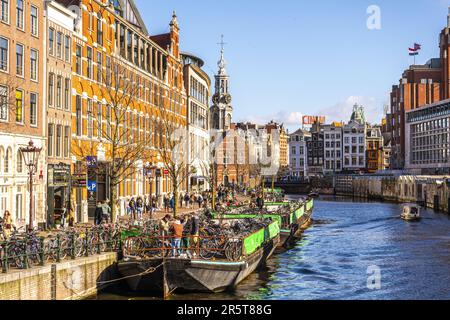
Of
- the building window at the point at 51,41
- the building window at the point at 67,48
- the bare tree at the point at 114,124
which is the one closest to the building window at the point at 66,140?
the bare tree at the point at 114,124

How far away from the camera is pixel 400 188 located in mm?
115625

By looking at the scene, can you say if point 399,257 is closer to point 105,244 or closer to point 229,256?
point 229,256

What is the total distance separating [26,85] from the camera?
126 feet

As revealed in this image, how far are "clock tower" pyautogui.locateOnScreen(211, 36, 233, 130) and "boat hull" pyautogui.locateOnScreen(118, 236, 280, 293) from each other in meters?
115

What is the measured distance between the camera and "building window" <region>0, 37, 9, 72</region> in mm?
36156

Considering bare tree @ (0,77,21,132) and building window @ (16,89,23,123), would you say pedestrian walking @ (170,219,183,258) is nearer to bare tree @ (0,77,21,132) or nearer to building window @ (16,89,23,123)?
bare tree @ (0,77,21,132)

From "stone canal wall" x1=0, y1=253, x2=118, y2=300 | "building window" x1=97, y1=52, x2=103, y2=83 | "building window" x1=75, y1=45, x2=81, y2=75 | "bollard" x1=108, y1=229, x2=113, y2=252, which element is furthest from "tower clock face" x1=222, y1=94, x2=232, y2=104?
"stone canal wall" x1=0, y1=253, x2=118, y2=300

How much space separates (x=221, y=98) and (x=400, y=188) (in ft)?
154

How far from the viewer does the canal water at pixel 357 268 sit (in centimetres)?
2989

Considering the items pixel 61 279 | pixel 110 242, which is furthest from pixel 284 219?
pixel 61 279

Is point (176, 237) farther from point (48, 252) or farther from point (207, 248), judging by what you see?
point (48, 252)

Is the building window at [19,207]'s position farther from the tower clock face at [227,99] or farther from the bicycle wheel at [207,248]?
the tower clock face at [227,99]

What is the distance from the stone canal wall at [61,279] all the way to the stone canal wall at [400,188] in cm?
6175
